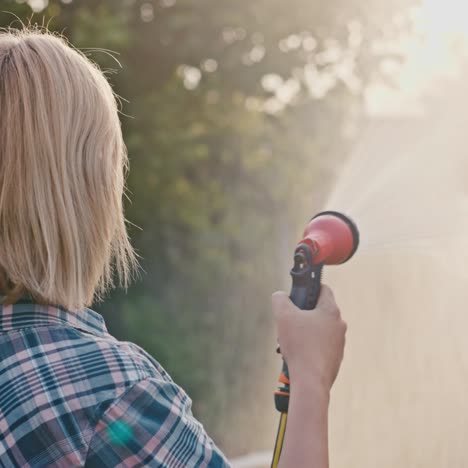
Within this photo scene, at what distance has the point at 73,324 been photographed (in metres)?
1.31

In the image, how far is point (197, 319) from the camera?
729 centimetres

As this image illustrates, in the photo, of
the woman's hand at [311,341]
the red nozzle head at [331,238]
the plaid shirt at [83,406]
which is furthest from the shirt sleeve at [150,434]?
the red nozzle head at [331,238]

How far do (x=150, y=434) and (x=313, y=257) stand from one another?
19.0 inches

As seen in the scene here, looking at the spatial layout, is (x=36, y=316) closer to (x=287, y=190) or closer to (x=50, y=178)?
(x=50, y=178)

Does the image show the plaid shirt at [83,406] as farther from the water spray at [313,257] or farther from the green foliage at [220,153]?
the green foliage at [220,153]

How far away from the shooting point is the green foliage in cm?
516

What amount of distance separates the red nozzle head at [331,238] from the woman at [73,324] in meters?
0.14

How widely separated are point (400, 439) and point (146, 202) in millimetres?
3836

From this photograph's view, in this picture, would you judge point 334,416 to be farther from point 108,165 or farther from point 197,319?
point 197,319

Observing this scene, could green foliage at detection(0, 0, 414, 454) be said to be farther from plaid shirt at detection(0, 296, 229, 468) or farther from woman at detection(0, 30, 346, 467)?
plaid shirt at detection(0, 296, 229, 468)

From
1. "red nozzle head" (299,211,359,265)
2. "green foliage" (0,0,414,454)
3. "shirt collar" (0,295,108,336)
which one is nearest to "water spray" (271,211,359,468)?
"red nozzle head" (299,211,359,265)

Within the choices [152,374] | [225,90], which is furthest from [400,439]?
[225,90]

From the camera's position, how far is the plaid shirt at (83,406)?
120 centimetres

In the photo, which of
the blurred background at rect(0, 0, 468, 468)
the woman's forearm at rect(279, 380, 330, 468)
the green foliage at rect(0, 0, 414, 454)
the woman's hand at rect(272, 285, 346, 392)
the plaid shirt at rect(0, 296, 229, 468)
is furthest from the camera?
the green foliage at rect(0, 0, 414, 454)
